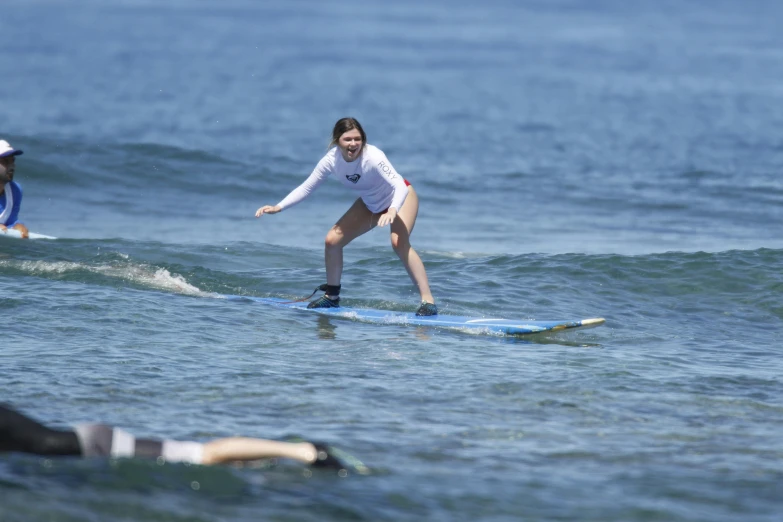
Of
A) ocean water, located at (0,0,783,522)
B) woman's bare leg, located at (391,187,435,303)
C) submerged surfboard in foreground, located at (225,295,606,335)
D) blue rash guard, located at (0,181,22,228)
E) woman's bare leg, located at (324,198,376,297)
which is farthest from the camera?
blue rash guard, located at (0,181,22,228)

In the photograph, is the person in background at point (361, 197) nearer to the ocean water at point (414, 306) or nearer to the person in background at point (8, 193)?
the ocean water at point (414, 306)

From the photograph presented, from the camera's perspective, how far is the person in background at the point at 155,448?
18.1 ft

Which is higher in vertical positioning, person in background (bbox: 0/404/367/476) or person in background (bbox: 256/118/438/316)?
person in background (bbox: 256/118/438/316)

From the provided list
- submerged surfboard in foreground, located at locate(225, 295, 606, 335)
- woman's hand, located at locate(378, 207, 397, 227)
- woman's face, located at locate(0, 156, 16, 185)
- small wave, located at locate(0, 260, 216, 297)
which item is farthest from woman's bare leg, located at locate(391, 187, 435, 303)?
woman's face, located at locate(0, 156, 16, 185)

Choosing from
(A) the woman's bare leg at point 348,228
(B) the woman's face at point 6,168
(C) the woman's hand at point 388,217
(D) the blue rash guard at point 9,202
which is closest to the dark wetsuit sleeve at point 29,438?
(C) the woman's hand at point 388,217

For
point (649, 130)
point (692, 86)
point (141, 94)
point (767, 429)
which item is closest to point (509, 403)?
point (767, 429)

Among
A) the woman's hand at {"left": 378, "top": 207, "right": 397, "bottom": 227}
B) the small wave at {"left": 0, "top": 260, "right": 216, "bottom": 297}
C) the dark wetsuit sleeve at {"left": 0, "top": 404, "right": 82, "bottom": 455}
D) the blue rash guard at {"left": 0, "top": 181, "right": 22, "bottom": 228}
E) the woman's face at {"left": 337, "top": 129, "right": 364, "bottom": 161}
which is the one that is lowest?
the small wave at {"left": 0, "top": 260, "right": 216, "bottom": 297}

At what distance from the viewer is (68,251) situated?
45.2 feet

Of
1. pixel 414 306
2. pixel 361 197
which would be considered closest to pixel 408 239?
pixel 361 197

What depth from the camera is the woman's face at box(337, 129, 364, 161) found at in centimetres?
990

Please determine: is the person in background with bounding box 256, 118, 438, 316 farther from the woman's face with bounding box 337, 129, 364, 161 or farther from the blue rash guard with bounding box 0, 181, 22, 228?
the blue rash guard with bounding box 0, 181, 22, 228

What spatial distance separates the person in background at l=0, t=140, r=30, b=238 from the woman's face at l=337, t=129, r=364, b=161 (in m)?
4.66

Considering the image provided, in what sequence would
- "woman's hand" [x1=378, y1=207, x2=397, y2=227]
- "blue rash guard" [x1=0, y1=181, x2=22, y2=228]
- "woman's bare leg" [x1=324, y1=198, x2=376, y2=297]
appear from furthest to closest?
"blue rash guard" [x1=0, y1=181, x2=22, y2=228] → "woman's bare leg" [x1=324, y1=198, x2=376, y2=297] → "woman's hand" [x1=378, y1=207, x2=397, y2=227]

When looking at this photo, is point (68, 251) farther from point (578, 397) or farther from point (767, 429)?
point (767, 429)
